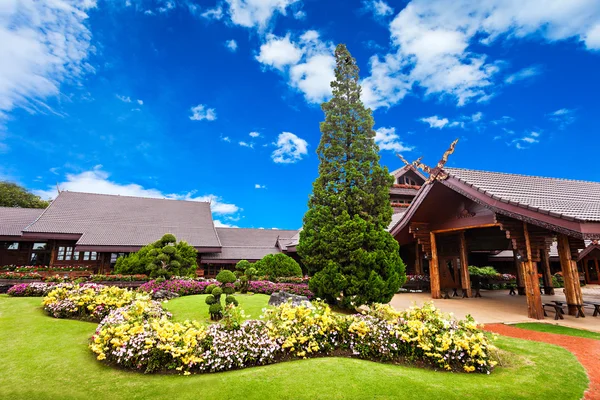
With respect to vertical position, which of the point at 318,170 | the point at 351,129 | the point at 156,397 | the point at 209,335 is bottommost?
the point at 156,397

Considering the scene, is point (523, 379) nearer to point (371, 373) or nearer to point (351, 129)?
point (371, 373)

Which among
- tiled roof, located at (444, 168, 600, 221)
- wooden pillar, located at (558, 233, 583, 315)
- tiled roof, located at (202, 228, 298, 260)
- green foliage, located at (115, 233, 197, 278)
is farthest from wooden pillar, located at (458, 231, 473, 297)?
tiled roof, located at (202, 228, 298, 260)

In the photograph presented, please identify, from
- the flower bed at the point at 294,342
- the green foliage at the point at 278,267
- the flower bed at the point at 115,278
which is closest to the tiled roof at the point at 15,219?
the flower bed at the point at 115,278

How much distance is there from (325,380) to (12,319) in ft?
29.8

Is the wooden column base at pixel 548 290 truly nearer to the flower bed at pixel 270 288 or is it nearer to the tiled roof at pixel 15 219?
the flower bed at pixel 270 288

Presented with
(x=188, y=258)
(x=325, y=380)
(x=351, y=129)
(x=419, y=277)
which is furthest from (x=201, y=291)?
(x=419, y=277)

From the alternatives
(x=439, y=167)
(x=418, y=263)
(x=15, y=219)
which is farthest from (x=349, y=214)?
(x=15, y=219)

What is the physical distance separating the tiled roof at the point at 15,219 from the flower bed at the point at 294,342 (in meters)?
23.4

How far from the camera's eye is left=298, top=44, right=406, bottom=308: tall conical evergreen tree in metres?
10.2

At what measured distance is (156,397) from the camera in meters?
4.38

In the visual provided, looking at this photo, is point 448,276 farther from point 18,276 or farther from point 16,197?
point 16,197

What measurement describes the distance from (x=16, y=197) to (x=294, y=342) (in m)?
48.1

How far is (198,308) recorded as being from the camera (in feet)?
32.4

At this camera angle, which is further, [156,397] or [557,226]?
[557,226]
